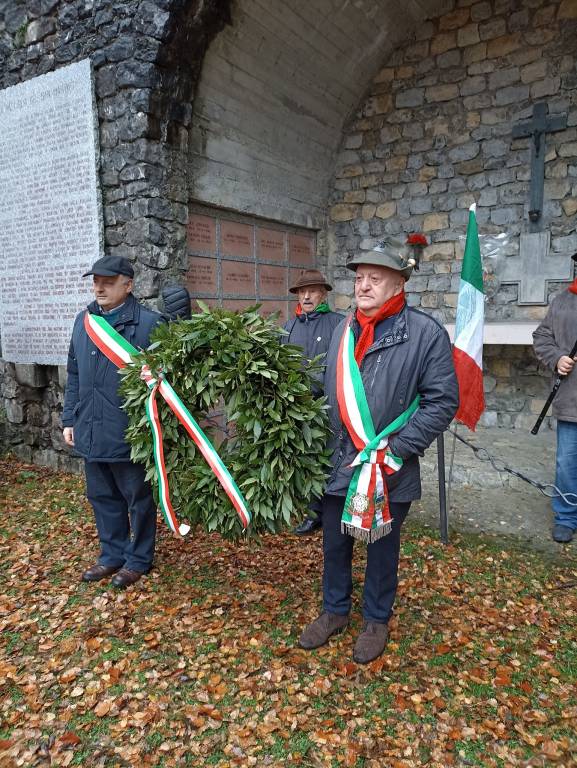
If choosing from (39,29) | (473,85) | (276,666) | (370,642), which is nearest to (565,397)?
(370,642)

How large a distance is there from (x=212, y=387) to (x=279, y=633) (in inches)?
56.1

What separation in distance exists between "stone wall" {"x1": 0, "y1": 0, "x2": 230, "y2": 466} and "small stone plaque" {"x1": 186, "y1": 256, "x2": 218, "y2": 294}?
0.47 meters

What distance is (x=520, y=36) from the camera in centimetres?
638

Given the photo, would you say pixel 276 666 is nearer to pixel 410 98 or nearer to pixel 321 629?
pixel 321 629

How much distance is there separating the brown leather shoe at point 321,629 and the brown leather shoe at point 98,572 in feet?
4.82

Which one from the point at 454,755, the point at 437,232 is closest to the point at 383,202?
the point at 437,232

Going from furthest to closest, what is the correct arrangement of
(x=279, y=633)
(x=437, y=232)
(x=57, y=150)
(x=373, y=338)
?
(x=437, y=232) < (x=57, y=150) < (x=279, y=633) < (x=373, y=338)

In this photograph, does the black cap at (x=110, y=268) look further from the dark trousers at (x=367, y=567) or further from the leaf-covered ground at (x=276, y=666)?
the leaf-covered ground at (x=276, y=666)

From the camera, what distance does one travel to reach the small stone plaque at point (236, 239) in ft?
20.6

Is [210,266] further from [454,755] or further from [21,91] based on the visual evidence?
[454,755]

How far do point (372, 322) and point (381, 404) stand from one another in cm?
41

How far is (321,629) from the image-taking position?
9.29ft

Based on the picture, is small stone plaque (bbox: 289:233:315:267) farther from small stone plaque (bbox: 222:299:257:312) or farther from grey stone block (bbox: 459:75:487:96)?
grey stone block (bbox: 459:75:487:96)

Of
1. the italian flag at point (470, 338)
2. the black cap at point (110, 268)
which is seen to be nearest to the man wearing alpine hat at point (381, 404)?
the italian flag at point (470, 338)
